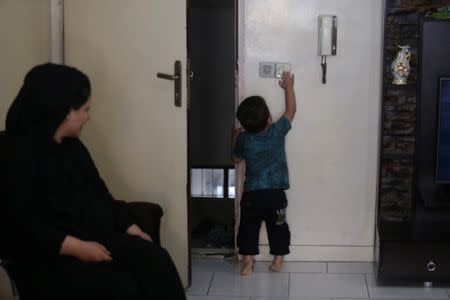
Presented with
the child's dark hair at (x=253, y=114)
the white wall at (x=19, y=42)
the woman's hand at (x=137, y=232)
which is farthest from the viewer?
the child's dark hair at (x=253, y=114)

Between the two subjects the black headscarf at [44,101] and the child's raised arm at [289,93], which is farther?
the child's raised arm at [289,93]

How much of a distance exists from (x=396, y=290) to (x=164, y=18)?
5.43 feet

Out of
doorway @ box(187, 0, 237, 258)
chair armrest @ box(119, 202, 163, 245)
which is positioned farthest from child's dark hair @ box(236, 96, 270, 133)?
doorway @ box(187, 0, 237, 258)

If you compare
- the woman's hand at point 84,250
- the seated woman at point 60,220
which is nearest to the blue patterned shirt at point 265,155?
the seated woman at point 60,220

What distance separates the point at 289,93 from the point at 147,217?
4.05ft

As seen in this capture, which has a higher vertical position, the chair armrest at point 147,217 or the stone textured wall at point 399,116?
the stone textured wall at point 399,116

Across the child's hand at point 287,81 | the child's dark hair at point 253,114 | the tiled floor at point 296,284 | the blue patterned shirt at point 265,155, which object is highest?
the child's hand at point 287,81

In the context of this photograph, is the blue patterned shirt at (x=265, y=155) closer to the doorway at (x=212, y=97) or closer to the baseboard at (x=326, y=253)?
the baseboard at (x=326, y=253)

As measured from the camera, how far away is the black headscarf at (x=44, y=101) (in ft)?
7.11

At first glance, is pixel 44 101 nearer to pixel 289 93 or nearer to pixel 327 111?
pixel 289 93

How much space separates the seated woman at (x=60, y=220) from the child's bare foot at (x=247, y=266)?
1.26 meters

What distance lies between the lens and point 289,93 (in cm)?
352

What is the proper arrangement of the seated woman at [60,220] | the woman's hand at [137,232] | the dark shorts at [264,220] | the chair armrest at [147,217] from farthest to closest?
the dark shorts at [264,220] → the chair armrest at [147,217] → the woman's hand at [137,232] → the seated woman at [60,220]

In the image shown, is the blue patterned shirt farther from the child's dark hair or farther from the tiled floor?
the tiled floor
